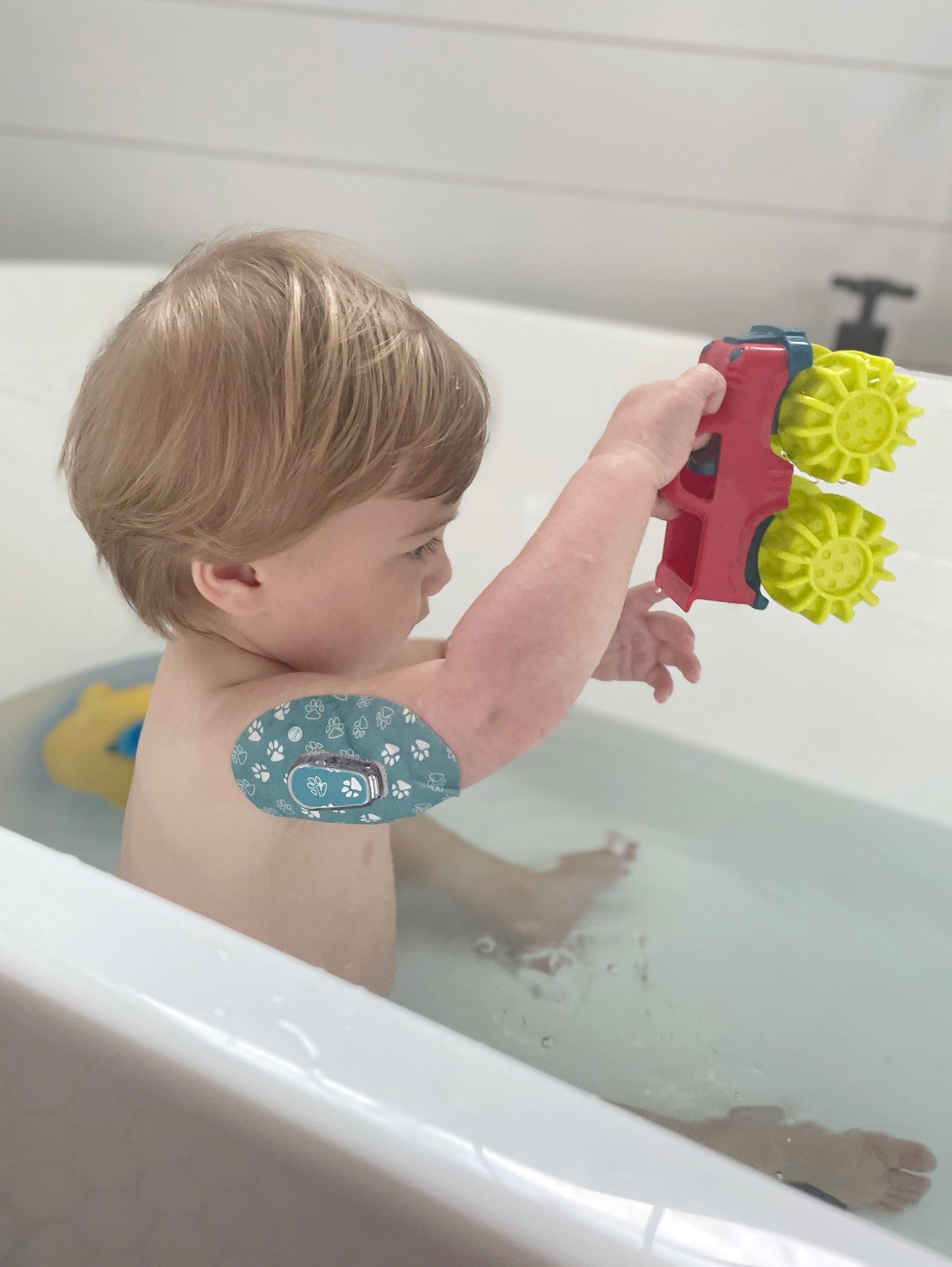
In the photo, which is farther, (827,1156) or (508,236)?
(508,236)

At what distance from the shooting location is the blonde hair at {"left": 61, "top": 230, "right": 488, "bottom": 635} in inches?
22.2

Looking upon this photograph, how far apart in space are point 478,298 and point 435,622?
0.46 metres

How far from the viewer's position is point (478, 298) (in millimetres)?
1493

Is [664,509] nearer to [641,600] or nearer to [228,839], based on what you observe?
[641,600]

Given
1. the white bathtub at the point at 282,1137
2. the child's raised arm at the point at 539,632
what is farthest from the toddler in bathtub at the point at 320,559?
the white bathtub at the point at 282,1137

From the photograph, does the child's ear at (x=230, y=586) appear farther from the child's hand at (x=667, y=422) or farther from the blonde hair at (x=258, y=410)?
the child's hand at (x=667, y=422)

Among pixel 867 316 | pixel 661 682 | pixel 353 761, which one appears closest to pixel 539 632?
pixel 353 761

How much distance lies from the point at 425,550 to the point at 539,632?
0.15 m

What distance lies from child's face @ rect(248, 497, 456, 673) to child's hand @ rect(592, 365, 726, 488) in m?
0.11

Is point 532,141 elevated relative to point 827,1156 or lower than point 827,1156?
elevated

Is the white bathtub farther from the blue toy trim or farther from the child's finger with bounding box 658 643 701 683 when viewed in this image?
the blue toy trim

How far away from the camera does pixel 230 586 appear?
61 centimetres

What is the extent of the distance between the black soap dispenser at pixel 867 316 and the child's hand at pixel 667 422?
789 millimetres

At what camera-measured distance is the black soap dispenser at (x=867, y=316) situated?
50.8 inches
